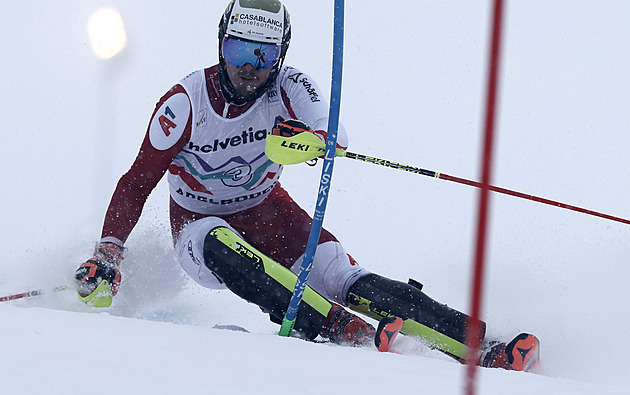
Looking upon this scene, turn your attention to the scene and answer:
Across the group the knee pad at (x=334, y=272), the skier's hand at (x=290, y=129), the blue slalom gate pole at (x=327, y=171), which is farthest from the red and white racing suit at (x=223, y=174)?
the blue slalom gate pole at (x=327, y=171)

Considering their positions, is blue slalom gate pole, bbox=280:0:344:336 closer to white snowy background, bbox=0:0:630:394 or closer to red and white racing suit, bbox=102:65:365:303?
white snowy background, bbox=0:0:630:394

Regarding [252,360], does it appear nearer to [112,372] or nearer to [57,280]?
[112,372]

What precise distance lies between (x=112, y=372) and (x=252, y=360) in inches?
14.0

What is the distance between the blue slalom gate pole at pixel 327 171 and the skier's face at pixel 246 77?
65 cm

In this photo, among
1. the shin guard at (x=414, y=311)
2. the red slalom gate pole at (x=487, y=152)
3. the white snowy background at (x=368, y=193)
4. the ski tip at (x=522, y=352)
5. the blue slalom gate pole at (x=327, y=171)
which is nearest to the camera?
the red slalom gate pole at (x=487, y=152)

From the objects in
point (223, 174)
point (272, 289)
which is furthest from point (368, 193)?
point (272, 289)

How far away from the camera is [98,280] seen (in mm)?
2568

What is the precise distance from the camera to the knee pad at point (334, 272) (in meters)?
2.91

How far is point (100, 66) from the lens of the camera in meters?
8.52

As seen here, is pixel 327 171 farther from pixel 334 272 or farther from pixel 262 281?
pixel 334 272

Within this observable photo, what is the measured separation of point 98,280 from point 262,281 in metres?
0.61

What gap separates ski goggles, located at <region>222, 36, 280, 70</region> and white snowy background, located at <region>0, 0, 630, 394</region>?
3.43ft

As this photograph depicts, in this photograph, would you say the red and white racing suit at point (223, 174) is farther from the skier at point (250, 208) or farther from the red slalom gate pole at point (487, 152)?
the red slalom gate pole at point (487, 152)

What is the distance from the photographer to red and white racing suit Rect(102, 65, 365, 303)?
113 inches
